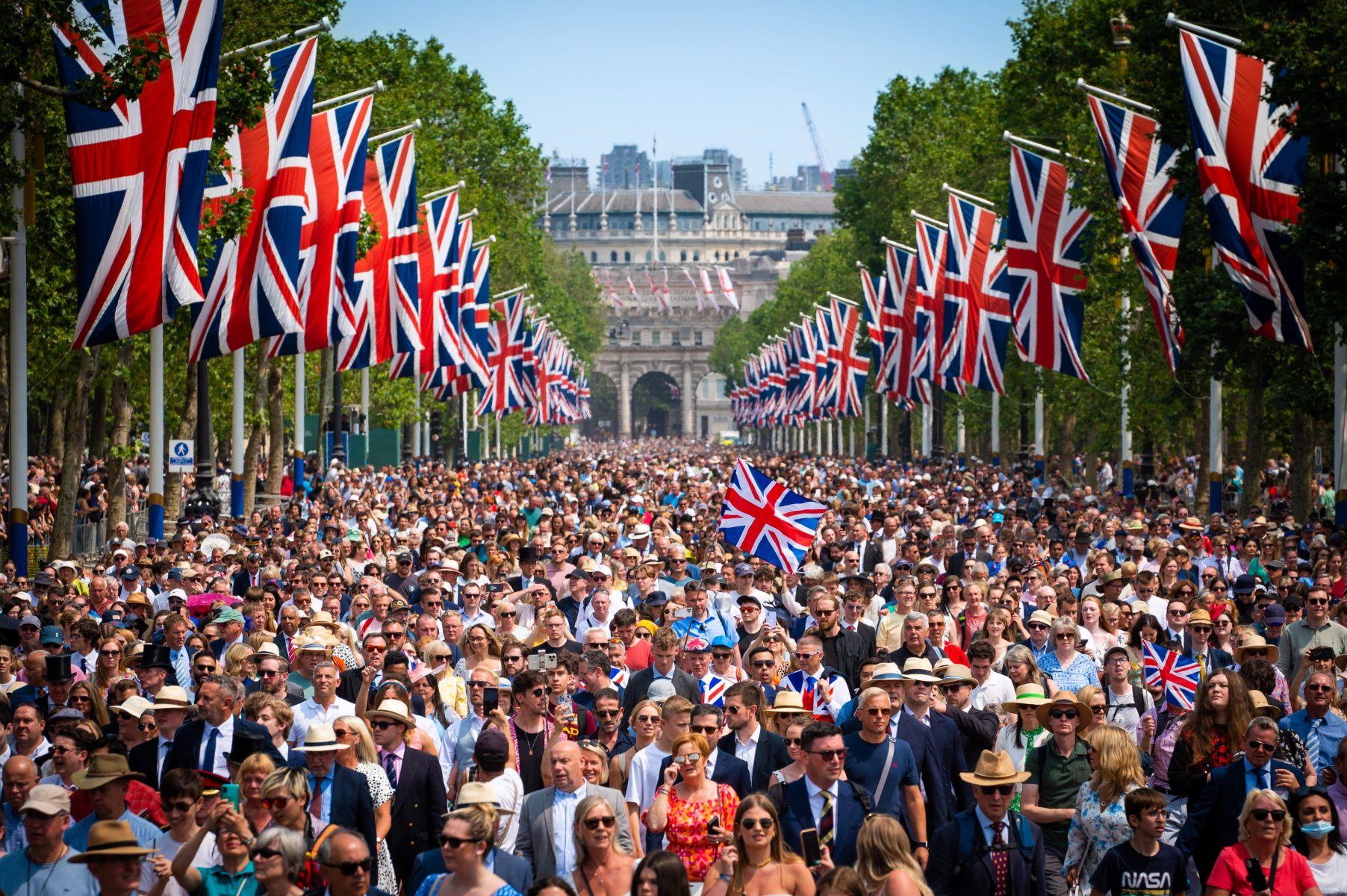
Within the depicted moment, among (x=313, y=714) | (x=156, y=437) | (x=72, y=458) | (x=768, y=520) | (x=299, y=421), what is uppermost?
(x=299, y=421)

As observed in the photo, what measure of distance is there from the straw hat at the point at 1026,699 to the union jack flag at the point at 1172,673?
6.27ft

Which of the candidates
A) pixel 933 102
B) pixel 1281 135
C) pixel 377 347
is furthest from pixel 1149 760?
pixel 933 102

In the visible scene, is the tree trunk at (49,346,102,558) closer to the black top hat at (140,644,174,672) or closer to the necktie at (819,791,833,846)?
the black top hat at (140,644,174,672)

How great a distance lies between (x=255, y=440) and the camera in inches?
1580

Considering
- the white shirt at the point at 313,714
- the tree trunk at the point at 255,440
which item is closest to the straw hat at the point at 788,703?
the white shirt at the point at 313,714

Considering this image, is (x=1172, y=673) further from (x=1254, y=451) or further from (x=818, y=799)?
(x=1254, y=451)

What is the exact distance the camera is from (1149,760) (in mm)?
12312

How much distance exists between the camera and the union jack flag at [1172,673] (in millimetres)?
13516

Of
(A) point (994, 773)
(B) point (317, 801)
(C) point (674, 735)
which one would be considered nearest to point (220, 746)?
(B) point (317, 801)

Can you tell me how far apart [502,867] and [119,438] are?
86.4 ft

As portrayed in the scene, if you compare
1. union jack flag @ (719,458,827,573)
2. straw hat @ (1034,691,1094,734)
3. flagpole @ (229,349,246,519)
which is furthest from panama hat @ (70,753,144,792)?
flagpole @ (229,349,246,519)

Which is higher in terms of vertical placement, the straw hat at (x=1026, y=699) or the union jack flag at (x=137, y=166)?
the union jack flag at (x=137, y=166)

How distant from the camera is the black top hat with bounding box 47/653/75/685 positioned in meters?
13.1

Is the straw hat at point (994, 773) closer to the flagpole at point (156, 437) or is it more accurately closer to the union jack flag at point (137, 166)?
the union jack flag at point (137, 166)
